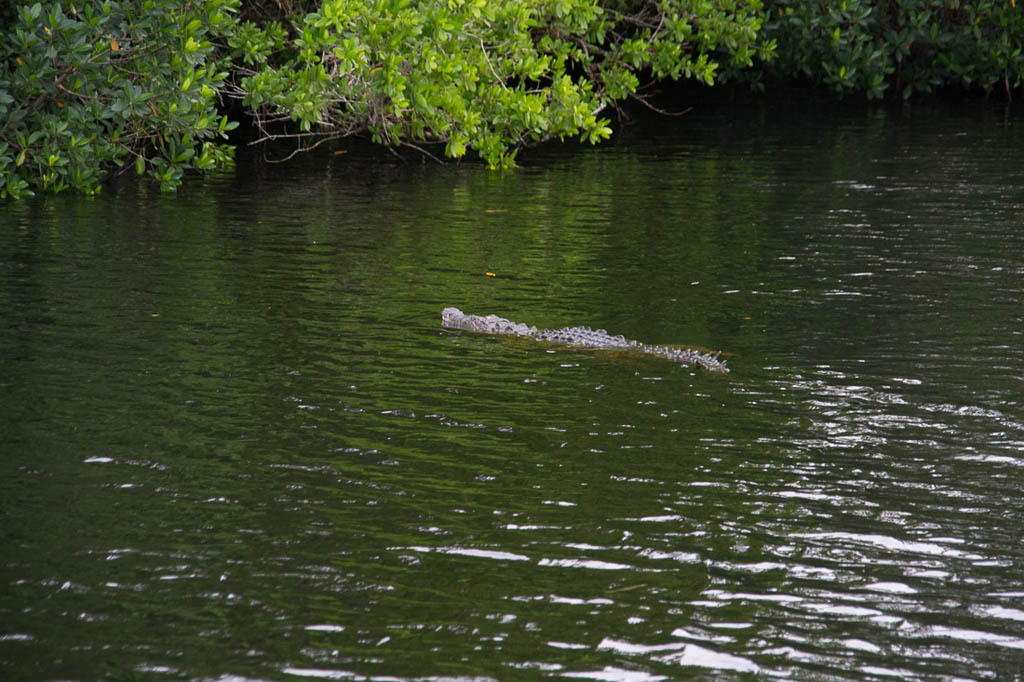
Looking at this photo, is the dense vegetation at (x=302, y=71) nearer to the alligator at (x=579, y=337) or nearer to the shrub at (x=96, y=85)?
the shrub at (x=96, y=85)

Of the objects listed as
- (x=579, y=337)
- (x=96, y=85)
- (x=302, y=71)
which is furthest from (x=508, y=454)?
(x=302, y=71)

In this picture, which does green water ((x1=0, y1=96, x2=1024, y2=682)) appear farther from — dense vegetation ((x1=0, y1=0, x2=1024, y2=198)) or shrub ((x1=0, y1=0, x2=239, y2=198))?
dense vegetation ((x1=0, y1=0, x2=1024, y2=198))

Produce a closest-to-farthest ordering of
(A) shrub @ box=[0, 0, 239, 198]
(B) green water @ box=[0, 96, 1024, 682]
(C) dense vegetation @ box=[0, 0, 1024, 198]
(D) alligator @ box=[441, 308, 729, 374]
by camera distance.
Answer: (B) green water @ box=[0, 96, 1024, 682] → (D) alligator @ box=[441, 308, 729, 374] → (A) shrub @ box=[0, 0, 239, 198] → (C) dense vegetation @ box=[0, 0, 1024, 198]

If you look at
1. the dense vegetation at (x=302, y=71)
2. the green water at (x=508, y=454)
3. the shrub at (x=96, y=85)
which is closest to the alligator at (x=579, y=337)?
the green water at (x=508, y=454)

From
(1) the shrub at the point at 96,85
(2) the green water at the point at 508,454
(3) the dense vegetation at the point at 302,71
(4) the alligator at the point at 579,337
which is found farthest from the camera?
(3) the dense vegetation at the point at 302,71

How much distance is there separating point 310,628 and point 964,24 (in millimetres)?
31599

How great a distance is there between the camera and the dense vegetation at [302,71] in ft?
69.9

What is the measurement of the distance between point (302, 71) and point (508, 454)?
49.1 feet

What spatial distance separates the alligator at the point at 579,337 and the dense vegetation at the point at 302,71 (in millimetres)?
9221

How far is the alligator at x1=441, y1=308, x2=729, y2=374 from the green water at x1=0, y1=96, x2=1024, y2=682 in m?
0.16

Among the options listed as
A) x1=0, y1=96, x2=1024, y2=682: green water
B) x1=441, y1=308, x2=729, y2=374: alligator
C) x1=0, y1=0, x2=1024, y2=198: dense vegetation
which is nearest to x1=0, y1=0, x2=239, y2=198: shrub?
x1=0, y1=0, x2=1024, y2=198: dense vegetation

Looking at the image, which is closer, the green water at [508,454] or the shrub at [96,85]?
the green water at [508,454]

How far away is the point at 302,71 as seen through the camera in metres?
23.2

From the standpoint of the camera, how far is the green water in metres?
7.11
